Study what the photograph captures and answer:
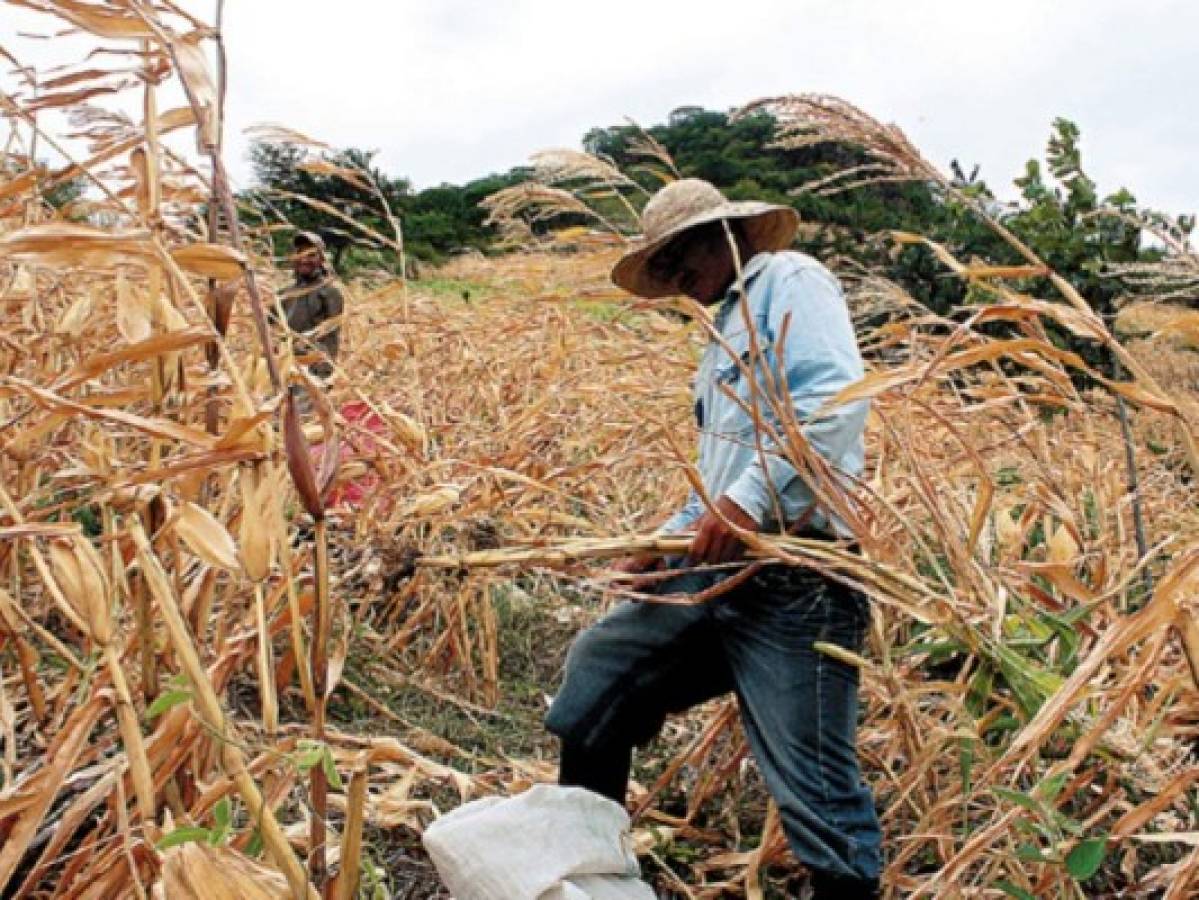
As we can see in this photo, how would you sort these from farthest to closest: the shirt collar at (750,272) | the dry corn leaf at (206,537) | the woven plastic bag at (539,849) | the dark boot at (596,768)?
the dark boot at (596,768), the shirt collar at (750,272), the woven plastic bag at (539,849), the dry corn leaf at (206,537)

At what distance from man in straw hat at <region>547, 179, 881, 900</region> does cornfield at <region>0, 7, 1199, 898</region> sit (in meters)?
0.07

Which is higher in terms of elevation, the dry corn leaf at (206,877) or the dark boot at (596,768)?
the dry corn leaf at (206,877)

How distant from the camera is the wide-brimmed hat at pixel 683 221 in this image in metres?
1.70

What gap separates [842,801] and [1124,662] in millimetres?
496

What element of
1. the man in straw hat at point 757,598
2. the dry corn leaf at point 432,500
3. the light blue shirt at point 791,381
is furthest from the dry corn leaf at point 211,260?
the light blue shirt at point 791,381

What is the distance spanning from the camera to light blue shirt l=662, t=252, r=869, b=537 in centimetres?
149

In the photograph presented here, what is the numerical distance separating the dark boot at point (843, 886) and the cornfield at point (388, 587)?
0.32ft

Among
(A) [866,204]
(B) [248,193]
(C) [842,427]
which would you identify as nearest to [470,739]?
(C) [842,427]

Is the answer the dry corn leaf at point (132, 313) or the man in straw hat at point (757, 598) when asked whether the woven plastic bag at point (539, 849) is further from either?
the dry corn leaf at point (132, 313)

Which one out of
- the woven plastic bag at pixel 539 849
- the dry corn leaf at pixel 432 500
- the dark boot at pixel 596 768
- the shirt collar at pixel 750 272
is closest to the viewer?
the dry corn leaf at pixel 432 500

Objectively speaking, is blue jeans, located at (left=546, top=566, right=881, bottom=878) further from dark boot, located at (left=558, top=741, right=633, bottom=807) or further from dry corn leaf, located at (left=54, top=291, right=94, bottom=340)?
dry corn leaf, located at (left=54, top=291, right=94, bottom=340)

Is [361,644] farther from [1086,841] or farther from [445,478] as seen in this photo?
[1086,841]

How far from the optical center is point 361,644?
2477 mm

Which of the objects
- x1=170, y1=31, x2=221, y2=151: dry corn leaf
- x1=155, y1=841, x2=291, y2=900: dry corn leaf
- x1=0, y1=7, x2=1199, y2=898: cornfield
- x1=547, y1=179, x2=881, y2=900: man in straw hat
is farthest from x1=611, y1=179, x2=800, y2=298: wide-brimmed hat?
x1=155, y1=841, x2=291, y2=900: dry corn leaf
